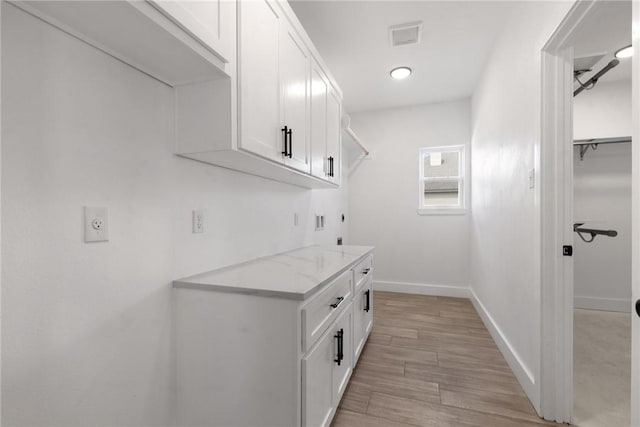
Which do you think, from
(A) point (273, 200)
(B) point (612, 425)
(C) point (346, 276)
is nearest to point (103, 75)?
(A) point (273, 200)

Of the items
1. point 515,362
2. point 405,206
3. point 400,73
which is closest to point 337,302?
point 515,362

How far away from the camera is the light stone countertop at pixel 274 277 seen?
113 centimetres

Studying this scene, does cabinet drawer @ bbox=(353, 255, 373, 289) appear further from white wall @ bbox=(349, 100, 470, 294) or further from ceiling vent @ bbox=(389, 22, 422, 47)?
ceiling vent @ bbox=(389, 22, 422, 47)

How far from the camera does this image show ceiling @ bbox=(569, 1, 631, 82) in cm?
123

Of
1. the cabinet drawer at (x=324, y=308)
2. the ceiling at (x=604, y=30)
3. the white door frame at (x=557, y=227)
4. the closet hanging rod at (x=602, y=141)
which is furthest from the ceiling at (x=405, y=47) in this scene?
the cabinet drawer at (x=324, y=308)

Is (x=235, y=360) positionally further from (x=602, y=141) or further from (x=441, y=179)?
(x=602, y=141)

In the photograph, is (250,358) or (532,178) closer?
(250,358)

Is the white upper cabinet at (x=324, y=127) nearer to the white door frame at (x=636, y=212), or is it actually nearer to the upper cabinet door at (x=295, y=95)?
the upper cabinet door at (x=295, y=95)

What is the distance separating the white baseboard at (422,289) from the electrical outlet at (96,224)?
368cm

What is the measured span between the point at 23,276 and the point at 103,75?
0.72 metres

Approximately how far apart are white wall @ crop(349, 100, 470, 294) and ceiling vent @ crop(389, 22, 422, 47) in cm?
165

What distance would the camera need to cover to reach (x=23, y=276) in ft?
2.62

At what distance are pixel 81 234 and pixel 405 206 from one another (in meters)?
3.77

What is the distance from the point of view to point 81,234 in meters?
0.93
